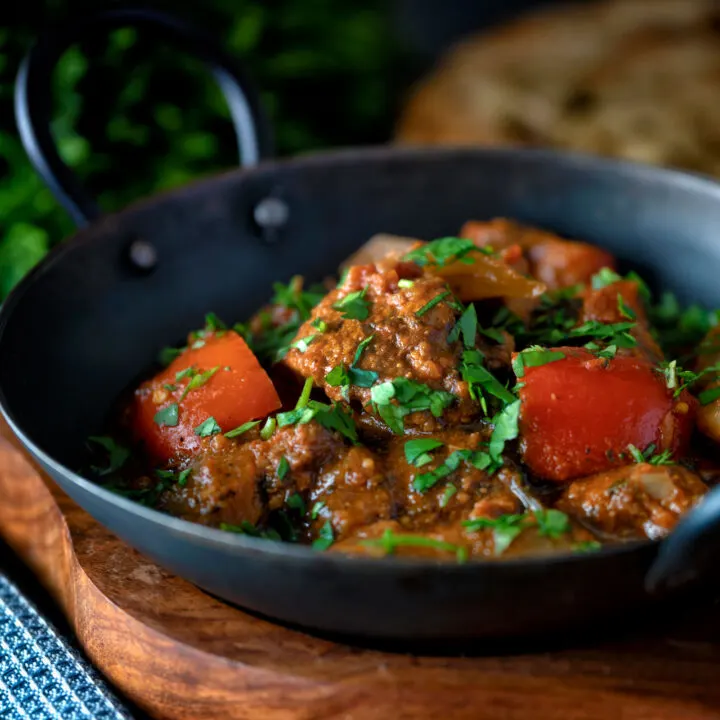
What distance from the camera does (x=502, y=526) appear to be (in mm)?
1562

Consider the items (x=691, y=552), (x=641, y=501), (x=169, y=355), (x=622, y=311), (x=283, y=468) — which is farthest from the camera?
(x=169, y=355)

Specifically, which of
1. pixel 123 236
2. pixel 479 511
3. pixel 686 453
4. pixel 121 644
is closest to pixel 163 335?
pixel 123 236

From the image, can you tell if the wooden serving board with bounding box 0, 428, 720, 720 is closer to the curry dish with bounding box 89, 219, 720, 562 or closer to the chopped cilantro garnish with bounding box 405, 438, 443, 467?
the curry dish with bounding box 89, 219, 720, 562

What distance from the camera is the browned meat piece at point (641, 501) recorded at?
5.34 ft

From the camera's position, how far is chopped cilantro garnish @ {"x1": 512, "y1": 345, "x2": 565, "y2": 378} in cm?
182

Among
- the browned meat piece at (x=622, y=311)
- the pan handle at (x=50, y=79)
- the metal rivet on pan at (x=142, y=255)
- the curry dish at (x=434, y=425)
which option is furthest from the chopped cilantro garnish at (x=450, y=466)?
the pan handle at (x=50, y=79)

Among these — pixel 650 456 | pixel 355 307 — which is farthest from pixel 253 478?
pixel 650 456

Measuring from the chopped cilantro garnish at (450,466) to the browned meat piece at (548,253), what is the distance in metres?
0.82

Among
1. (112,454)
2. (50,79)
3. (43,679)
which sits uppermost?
(50,79)

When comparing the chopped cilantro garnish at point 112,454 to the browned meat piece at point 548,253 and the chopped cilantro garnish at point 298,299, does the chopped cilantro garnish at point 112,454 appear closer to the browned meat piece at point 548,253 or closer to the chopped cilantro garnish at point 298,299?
the chopped cilantro garnish at point 298,299

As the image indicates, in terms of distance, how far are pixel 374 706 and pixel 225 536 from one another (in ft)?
1.52

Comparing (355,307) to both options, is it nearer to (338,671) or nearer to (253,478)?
(253,478)

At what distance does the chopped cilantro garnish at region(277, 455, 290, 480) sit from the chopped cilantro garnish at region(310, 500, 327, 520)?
85 mm

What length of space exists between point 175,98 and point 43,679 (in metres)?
2.93
